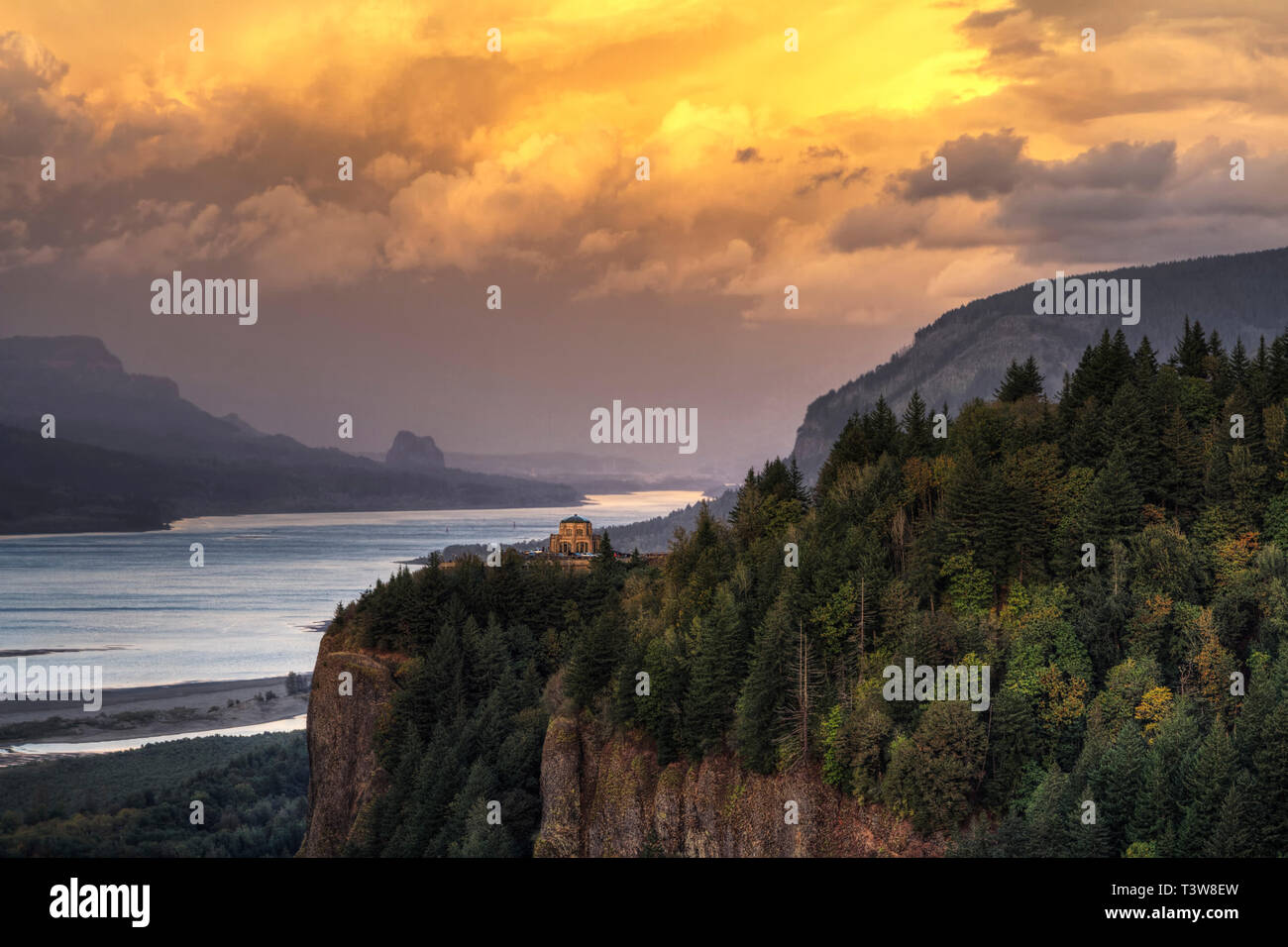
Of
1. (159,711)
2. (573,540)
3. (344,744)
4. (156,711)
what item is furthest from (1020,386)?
(156,711)

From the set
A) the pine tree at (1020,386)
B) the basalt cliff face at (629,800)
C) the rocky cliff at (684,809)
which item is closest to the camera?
the rocky cliff at (684,809)

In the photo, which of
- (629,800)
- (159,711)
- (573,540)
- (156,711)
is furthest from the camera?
(156,711)

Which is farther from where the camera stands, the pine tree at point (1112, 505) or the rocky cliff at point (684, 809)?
the pine tree at point (1112, 505)

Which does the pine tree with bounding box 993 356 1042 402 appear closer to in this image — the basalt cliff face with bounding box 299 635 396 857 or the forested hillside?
the forested hillside

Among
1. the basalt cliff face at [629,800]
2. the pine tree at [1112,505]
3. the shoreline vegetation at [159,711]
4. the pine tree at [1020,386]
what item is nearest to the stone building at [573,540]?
the basalt cliff face at [629,800]

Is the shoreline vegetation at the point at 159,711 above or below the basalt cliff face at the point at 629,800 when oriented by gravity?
below

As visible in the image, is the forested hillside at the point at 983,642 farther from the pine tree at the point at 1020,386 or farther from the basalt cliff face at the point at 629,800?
the pine tree at the point at 1020,386

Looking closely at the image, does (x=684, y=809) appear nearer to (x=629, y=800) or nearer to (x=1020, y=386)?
(x=629, y=800)
